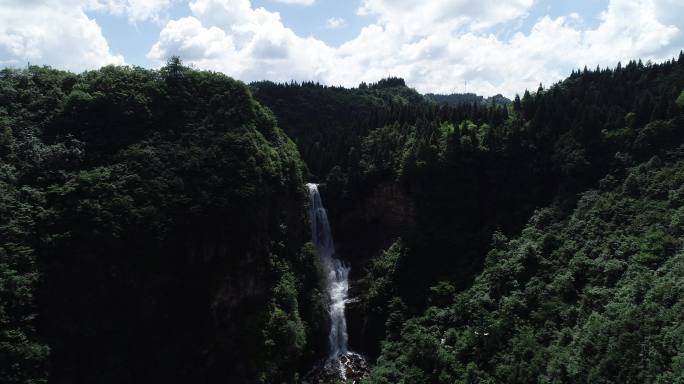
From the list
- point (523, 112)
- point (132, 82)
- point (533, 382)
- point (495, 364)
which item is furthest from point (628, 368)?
point (132, 82)

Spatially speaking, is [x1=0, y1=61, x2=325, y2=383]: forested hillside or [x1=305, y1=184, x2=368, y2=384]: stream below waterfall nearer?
[x1=0, y1=61, x2=325, y2=383]: forested hillside

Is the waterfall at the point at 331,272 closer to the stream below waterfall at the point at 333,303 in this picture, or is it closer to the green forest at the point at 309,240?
the stream below waterfall at the point at 333,303

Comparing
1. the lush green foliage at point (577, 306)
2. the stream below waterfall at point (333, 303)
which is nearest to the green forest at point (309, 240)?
Result: the lush green foliage at point (577, 306)

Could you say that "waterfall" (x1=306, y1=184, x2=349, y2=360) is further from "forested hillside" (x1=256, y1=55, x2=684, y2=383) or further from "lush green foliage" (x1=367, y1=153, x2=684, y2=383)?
"lush green foliage" (x1=367, y1=153, x2=684, y2=383)

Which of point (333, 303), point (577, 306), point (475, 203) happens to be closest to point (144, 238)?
point (333, 303)

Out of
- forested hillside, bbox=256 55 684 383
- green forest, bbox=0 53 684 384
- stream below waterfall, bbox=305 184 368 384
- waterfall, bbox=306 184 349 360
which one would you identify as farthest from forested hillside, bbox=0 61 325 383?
forested hillside, bbox=256 55 684 383

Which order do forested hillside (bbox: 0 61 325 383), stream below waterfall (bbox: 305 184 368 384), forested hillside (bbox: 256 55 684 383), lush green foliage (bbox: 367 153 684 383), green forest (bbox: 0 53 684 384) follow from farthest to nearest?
stream below waterfall (bbox: 305 184 368 384) < forested hillside (bbox: 256 55 684 383) < forested hillside (bbox: 0 61 325 383) < green forest (bbox: 0 53 684 384) < lush green foliage (bbox: 367 153 684 383)
